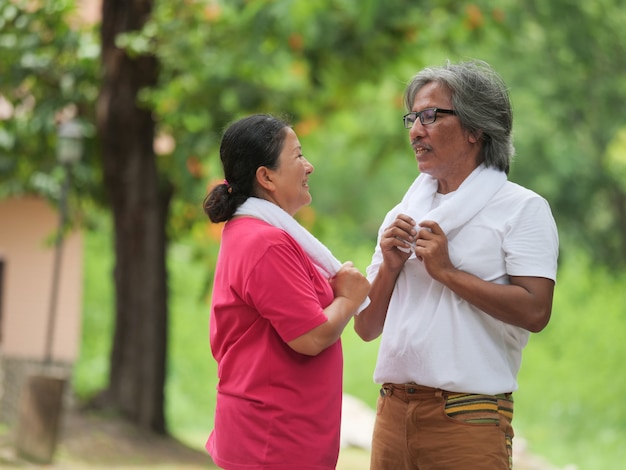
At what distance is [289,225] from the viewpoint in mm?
2676

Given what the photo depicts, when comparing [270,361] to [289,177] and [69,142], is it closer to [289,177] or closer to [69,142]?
[289,177]

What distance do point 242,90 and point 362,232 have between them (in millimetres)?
11367

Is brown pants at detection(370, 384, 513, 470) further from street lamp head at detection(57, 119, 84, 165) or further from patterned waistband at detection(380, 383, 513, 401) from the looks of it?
street lamp head at detection(57, 119, 84, 165)

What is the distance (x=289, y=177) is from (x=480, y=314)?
604 millimetres

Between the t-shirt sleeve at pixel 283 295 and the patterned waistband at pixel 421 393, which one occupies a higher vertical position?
the t-shirt sleeve at pixel 283 295

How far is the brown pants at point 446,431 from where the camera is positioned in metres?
2.61

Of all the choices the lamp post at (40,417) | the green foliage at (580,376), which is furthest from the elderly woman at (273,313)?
the green foliage at (580,376)

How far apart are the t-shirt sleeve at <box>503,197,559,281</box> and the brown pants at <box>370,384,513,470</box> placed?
336mm

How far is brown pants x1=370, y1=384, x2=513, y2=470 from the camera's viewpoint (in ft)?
8.57

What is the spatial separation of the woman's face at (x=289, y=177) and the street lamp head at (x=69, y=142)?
667cm

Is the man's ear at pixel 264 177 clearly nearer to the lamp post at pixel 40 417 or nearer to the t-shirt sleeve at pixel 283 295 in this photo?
the t-shirt sleeve at pixel 283 295

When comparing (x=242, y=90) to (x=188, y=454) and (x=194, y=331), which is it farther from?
(x=194, y=331)

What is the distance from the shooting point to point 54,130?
9352 millimetres

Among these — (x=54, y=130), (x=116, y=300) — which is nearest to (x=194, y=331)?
(x=116, y=300)
